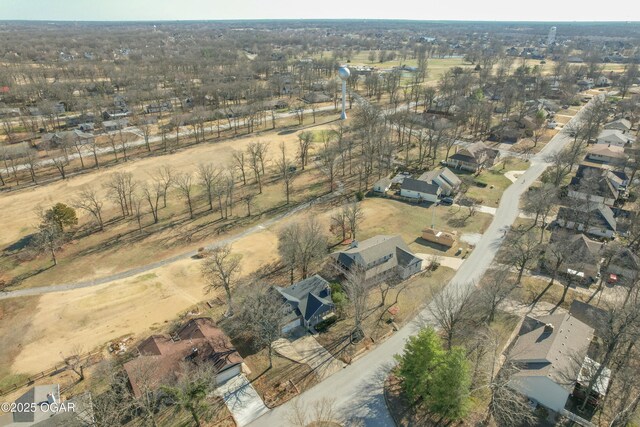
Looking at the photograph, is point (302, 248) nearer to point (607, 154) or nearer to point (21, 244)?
point (21, 244)

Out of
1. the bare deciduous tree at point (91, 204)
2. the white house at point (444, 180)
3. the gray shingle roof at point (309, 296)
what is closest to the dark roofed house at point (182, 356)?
the gray shingle roof at point (309, 296)

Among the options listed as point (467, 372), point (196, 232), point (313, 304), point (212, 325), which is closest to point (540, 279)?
point (467, 372)

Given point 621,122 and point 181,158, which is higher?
point 621,122

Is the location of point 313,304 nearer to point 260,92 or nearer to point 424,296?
point 424,296

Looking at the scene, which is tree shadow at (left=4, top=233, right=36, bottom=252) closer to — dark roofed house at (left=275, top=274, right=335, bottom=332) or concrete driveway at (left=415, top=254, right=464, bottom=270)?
dark roofed house at (left=275, top=274, right=335, bottom=332)

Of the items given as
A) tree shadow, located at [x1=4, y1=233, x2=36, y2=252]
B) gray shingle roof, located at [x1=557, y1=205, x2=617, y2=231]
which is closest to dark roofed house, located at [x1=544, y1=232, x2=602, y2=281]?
gray shingle roof, located at [x1=557, y1=205, x2=617, y2=231]

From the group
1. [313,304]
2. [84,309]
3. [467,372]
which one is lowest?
[84,309]
